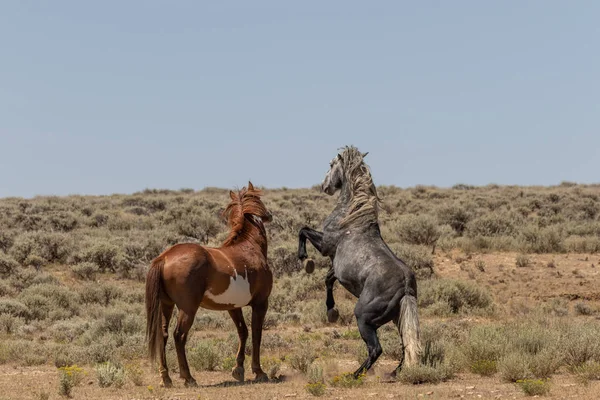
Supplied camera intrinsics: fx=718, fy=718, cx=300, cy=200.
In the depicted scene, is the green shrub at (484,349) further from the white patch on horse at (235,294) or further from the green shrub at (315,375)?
the white patch on horse at (235,294)

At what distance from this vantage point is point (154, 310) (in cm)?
875

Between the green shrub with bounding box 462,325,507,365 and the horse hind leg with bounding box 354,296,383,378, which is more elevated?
the horse hind leg with bounding box 354,296,383,378

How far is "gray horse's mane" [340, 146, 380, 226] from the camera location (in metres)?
9.39

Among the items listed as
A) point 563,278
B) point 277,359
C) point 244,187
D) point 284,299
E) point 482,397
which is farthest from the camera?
point 563,278

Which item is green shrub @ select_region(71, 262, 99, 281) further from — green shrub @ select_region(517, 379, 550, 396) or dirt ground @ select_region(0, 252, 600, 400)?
green shrub @ select_region(517, 379, 550, 396)

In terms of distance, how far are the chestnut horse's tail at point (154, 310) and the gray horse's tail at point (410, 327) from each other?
9.61 ft

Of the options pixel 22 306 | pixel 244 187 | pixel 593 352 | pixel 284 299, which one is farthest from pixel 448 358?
pixel 22 306

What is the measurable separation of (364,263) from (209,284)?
195 cm

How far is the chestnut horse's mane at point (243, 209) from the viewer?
9.94 m

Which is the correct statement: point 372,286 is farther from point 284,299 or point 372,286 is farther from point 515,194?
point 515,194

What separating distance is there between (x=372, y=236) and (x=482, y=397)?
253 cm

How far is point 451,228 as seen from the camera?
90.2ft

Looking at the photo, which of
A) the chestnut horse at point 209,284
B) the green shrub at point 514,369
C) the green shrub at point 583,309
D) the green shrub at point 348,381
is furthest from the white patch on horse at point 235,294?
the green shrub at point 583,309

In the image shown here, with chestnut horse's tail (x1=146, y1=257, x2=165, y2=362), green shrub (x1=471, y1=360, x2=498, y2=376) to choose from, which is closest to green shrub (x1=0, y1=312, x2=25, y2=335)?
chestnut horse's tail (x1=146, y1=257, x2=165, y2=362)
